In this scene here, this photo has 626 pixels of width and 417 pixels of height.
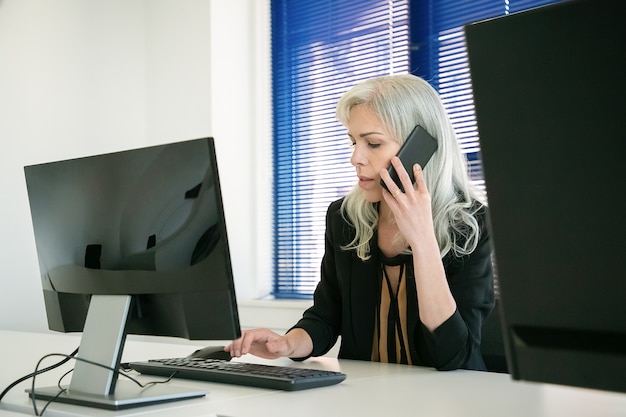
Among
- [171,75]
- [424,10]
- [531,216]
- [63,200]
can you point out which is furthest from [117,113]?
[531,216]

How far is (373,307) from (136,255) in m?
0.80

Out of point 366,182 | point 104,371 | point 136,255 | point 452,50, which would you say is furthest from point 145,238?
point 452,50

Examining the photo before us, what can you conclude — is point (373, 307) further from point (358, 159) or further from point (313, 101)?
point (313, 101)

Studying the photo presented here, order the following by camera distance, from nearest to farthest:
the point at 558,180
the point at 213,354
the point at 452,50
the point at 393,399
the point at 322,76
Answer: the point at 558,180, the point at 393,399, the point at 213,354, the point at 452,50, the point at 322,76

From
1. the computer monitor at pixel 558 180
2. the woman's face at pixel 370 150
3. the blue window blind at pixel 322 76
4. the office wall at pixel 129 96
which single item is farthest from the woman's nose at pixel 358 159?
the office wall at pixel 129 96

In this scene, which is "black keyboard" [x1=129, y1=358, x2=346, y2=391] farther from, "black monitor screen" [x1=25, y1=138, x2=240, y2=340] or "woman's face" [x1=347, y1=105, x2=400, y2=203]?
"woman's face" [x1=347, y1=105, x2=400, y2=203]

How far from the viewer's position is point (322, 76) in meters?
3.38

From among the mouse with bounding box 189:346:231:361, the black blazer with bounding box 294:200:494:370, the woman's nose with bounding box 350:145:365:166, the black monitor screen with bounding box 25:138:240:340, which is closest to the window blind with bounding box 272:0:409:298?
the black blazer with bounding box 294:200:494:370

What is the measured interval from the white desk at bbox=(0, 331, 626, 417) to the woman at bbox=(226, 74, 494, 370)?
27 centimetres

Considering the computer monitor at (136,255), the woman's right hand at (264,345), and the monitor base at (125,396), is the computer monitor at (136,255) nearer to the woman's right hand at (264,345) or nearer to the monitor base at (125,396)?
the monitor base at (125,396)

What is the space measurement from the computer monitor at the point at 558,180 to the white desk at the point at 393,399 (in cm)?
38

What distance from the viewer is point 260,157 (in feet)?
11.5

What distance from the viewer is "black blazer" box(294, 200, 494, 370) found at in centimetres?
158

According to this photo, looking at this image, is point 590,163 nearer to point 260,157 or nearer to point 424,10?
point 424,10
